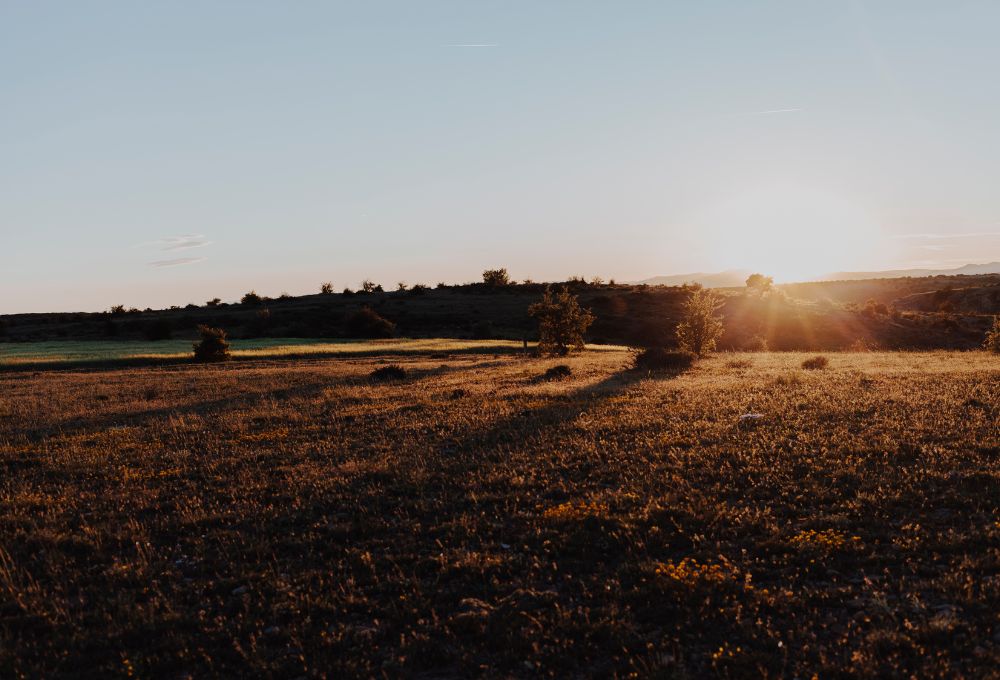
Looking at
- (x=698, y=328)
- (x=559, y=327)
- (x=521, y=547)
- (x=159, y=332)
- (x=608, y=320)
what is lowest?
(x=521, y=547)

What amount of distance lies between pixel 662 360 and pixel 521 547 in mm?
27573

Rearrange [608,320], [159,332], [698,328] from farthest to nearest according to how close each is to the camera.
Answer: [608,320] → [159,332] → [698,328]

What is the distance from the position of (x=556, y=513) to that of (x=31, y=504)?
9740mm

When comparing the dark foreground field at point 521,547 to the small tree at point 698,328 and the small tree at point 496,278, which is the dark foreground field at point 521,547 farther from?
the small tree at point 496,278

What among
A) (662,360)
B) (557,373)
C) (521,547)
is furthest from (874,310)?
(521,547)

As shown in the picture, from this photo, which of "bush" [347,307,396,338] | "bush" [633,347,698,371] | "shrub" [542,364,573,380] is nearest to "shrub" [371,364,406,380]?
"shrub" [542,364,573,380]

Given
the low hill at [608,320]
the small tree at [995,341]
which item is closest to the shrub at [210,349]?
the low hill at [608,320]

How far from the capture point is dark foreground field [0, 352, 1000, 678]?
19.7 feet

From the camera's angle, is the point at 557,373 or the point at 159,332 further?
the point at 159,332

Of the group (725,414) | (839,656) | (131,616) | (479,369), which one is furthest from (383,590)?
(479,369)

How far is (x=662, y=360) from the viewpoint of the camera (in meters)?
34.4

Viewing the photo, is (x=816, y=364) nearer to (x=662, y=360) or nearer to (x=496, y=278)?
(x=662, y=360)

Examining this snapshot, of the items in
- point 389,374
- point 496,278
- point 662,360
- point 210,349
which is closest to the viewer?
point 389,374

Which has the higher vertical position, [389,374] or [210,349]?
[210,349]
